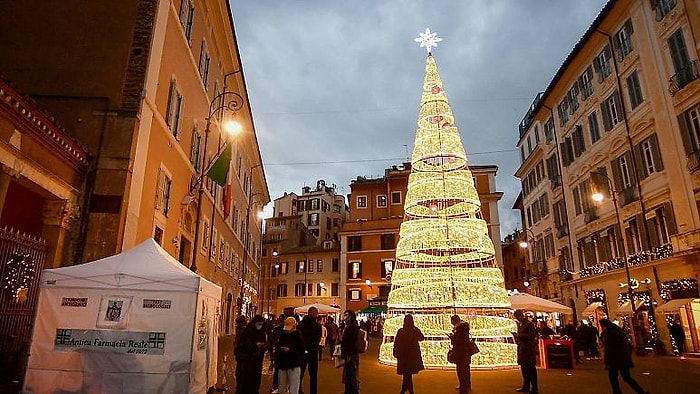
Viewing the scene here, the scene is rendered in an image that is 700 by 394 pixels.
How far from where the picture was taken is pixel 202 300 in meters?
7.97

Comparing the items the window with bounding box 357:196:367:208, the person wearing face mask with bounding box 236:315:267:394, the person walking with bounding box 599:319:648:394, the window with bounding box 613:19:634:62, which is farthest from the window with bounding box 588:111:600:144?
the window with bounding box 357:196:367:208

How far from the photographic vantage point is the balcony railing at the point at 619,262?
18.7 metres

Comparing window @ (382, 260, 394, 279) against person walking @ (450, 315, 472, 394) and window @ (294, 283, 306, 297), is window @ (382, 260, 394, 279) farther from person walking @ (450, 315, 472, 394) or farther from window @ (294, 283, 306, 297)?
person walking @ (450, 315, 472, 394)

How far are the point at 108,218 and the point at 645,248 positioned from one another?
21.8 meters

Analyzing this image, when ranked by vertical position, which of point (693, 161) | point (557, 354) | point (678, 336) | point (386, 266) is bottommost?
point (557, 354)

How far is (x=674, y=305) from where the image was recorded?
17.2m

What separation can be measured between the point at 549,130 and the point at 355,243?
21.7 metres

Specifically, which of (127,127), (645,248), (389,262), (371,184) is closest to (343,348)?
(127,127)

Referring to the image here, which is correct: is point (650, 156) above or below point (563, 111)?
→ below

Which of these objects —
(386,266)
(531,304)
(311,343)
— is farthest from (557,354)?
(386,266)

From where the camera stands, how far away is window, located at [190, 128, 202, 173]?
683 inches

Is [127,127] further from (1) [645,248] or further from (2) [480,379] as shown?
(1) [645,248]

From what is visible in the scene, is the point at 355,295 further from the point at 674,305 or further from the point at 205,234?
the point at 674,305

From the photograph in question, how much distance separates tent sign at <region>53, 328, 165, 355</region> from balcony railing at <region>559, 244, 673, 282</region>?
19.7m
